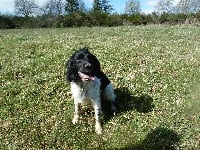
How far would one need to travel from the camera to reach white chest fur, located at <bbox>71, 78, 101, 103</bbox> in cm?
1025

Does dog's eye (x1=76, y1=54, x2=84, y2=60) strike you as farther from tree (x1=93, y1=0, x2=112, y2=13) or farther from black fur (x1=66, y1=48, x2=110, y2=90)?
tree (x1=93, y1=0, x2=112, y2=13)

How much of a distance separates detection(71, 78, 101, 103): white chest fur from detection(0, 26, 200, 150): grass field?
68 cm

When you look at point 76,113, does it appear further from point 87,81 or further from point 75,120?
point 87,81

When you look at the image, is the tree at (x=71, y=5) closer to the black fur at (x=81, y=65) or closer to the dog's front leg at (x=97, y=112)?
the dog's front leg at (x=97, y=112)

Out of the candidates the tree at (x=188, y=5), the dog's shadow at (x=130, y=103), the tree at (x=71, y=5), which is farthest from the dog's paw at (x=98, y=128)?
the tree at (x=71, y=5)

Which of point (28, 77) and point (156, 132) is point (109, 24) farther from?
point (156, 132)

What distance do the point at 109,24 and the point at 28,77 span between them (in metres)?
35.8

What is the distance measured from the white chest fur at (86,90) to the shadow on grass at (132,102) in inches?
42.2

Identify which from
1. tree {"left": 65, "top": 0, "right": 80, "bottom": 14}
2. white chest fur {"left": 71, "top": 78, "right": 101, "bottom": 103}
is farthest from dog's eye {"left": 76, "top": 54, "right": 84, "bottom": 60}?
tree {"left": 65, "top": 0, "right": 80, "bottom": 14}

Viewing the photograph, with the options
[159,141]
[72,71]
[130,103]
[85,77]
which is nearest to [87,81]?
[85,77]

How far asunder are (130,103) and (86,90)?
1632 mm

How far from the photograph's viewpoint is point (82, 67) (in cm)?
975

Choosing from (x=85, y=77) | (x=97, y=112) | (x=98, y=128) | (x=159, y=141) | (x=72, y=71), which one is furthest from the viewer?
(x=97, y=112)

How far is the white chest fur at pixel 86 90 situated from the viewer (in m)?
10.2
